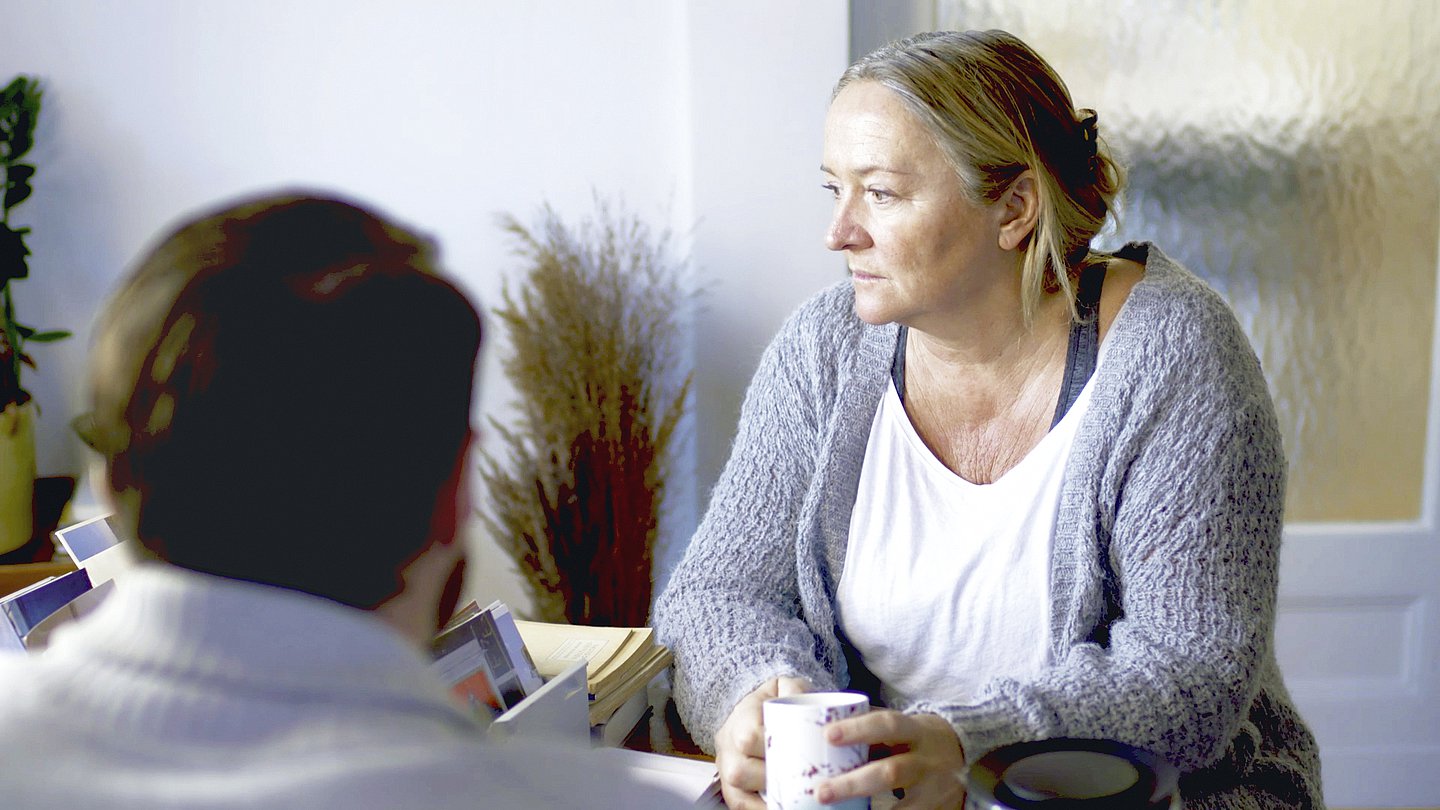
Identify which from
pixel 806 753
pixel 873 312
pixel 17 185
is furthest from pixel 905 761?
pixel 17 185

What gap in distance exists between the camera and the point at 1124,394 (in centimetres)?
127

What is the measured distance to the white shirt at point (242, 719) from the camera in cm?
44

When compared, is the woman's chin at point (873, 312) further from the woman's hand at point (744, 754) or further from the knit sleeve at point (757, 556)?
the woman's hand at point (744, 754)

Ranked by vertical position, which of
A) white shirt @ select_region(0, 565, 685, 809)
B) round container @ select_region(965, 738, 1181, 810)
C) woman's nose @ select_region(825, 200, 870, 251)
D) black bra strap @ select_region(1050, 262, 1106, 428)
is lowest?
round container @ select_region(965, 738, 1181, 810)

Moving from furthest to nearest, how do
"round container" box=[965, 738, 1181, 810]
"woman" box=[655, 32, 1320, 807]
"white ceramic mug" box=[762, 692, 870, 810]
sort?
1. "woman" box=[655, 32, 1320, 807]
2. "white ceramic mug" box=[762, 692, 870, 810]
3. "round container" box=[965, 738, 1181, 810]

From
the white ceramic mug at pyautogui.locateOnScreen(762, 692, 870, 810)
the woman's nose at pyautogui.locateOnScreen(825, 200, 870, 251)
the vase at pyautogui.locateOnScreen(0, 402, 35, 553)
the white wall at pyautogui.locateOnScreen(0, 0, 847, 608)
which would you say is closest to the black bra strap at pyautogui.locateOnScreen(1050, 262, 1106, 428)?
the woman's nose at pyautogui.locateOnScreen(825, 200, 870, 251)

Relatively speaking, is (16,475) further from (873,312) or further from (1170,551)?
(1170,551)

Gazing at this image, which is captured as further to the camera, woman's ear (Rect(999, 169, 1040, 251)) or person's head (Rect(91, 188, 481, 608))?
woman's ear (Rect(999, 169, 1040, 251))

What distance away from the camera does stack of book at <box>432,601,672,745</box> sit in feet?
3.26

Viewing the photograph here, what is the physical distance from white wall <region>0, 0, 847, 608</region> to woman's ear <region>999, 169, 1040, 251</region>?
0.88 m

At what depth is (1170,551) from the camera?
1206 millimetres

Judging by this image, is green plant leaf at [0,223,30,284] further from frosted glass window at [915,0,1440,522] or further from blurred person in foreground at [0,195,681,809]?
blurred person in foreground at [0,195,681,809]

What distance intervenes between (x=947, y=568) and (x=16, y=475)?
170 cm

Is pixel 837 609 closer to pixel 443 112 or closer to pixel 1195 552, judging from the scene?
pixel 1195 552
